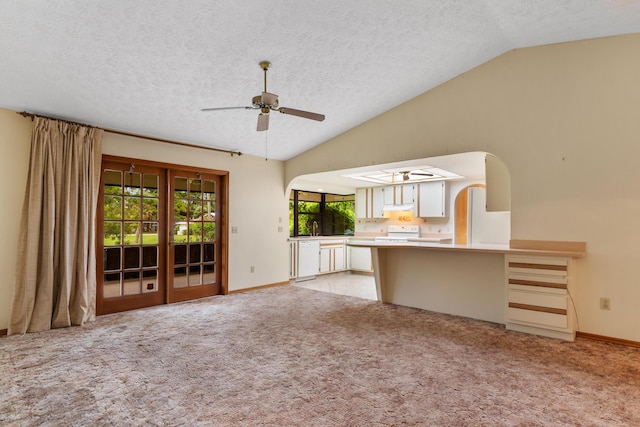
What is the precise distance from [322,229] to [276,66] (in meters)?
5.51

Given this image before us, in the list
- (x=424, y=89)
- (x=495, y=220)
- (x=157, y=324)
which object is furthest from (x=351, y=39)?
(x=157, y=324)

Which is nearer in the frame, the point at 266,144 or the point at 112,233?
the point at 112,233

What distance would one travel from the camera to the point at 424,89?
15.0 feet

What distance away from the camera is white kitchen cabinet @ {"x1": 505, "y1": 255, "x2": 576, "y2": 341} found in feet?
11.6

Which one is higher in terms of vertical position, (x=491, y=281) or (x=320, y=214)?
(x=320, y=214)

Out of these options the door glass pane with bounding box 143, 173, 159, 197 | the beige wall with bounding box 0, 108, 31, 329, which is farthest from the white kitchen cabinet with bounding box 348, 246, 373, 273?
the beige wall with bounding box 0, 108, 31, 329

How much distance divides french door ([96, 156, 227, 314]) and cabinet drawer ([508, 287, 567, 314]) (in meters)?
4.21

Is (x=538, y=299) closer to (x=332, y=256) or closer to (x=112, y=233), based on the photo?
(x=332, y=256)

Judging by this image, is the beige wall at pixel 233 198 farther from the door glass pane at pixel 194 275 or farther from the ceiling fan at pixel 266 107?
the ceiling fan at pixel 266 107

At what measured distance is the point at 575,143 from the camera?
12.0 ft

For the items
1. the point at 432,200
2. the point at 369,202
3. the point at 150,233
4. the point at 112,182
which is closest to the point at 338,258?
the point at 369,202

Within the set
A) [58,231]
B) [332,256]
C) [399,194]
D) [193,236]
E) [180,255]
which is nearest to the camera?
[58,231]

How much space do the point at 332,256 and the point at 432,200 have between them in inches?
98.8

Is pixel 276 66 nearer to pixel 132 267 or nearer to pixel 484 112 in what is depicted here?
pixel 484 112
